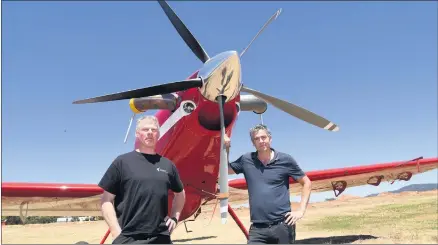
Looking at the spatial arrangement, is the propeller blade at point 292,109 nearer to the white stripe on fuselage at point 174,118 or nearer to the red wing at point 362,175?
the white stripe on fuselage at point 174,118

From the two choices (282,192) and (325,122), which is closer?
(282,192)

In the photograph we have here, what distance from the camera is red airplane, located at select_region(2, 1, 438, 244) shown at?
25.4ft

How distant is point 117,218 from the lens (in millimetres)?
3252

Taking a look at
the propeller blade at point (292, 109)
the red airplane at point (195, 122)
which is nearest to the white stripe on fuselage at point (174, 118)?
the red airplane at point (195, 122)

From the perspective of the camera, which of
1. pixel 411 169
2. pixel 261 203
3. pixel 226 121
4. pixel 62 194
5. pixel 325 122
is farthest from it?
pixel 411 169

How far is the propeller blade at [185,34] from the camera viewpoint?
31.1ft

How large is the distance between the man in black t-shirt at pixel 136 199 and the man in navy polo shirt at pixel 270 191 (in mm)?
1442

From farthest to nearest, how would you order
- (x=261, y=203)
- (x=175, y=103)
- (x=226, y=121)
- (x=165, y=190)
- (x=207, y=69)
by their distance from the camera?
(x=175, y=103)
(x=226, y=121)
(x=207, y=69)
(x=261, y=203)
(x=165, y=190)

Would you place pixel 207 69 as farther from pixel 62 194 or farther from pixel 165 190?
pixel 62 194

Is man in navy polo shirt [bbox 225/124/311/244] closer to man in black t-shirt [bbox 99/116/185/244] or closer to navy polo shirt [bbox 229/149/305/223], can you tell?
navy polo shirt [bbox 229/149/305/223]


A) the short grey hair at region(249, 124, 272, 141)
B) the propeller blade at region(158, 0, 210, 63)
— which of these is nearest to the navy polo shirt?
the short grey hair at region(249, 124, 272, 141)

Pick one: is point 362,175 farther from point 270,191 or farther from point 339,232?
point 270,191

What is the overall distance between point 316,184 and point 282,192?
12.2 metres

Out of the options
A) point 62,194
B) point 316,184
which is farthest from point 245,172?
point 316,184
